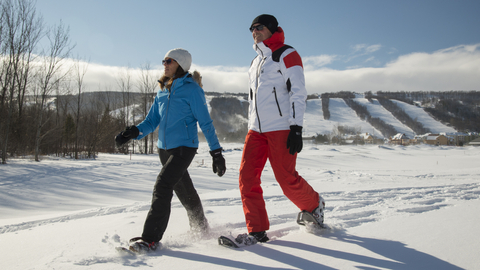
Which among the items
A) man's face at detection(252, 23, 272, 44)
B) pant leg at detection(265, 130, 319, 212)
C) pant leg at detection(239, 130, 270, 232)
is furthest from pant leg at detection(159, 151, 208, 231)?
man's face at detection(252, 23, 272, 44)

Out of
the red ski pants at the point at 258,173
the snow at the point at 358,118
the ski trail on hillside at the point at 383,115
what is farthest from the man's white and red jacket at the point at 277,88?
the ski trail on hillside at the point at 383,115

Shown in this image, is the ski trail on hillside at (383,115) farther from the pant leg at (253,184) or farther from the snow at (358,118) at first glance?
the pant leg at (253,184)

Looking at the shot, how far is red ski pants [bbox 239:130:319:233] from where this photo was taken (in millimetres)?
1962

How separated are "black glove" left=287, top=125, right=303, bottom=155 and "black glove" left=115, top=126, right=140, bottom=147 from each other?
1228 millimetres

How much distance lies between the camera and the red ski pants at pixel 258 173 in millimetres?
1962

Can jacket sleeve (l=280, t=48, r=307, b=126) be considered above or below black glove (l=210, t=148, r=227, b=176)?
above

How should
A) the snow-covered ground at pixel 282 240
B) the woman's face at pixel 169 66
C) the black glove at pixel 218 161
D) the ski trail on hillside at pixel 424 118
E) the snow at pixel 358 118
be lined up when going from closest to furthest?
1. the snow-covered ground at pixel 282 240
2. the black glove at pixel 218 161
3. the woman's face at pixel 169 66
4. the snow at pixel 358 118
5. the ski trail on hillside at pixel 424 118

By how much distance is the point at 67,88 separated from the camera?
1973 centimetres

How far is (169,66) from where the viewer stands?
2.08 m

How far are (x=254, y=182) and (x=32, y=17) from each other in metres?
15.4

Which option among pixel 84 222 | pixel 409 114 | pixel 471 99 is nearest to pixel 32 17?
pixel 84 222

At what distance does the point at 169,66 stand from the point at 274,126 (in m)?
0.97

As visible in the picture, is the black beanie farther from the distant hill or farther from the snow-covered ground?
the distant hill

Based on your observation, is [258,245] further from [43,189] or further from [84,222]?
[43,189]
